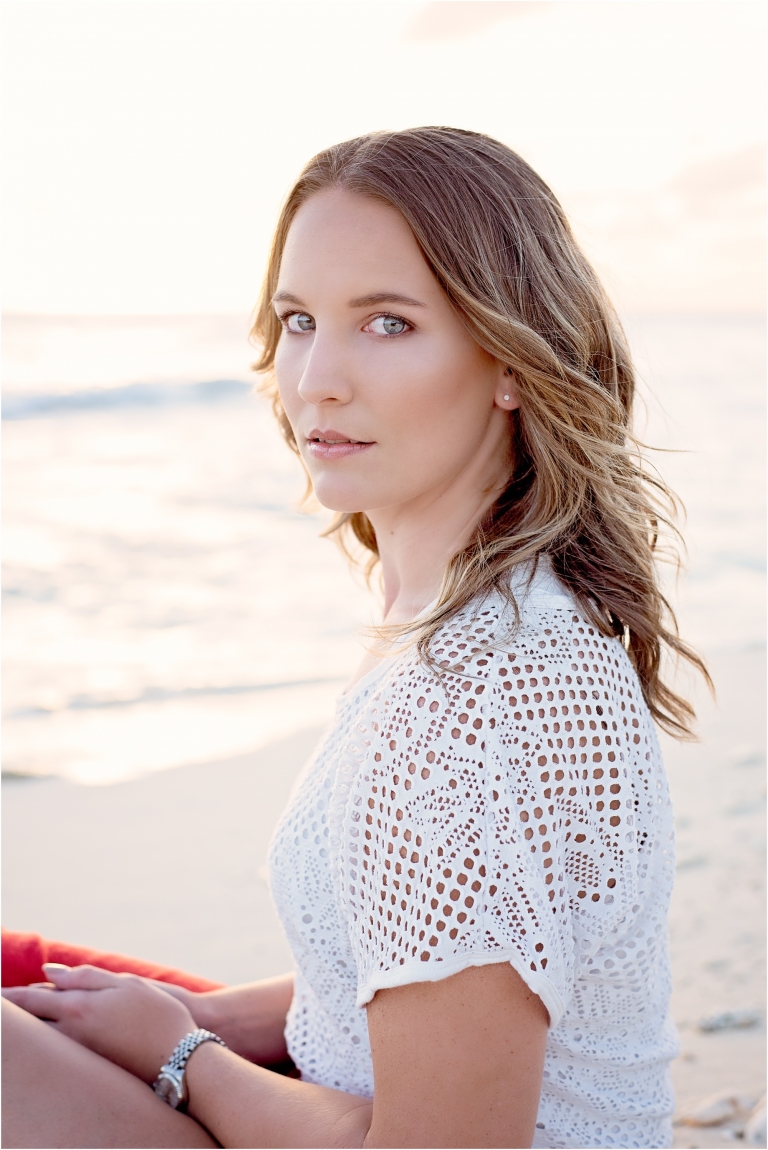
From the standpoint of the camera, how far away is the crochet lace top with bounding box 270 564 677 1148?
1.53m

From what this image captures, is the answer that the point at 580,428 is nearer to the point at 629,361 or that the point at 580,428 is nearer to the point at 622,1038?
the point at 629,361

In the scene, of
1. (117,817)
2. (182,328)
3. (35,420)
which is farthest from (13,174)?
(117,817)

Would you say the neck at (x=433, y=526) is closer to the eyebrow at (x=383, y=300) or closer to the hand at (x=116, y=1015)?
the eyebrow at (x=383, y=300)

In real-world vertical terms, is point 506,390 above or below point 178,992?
above

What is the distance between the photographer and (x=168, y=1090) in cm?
204

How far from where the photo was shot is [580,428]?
6.88 feet

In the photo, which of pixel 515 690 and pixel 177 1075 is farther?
pixel 177 1075

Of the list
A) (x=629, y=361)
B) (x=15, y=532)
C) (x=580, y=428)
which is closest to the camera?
(x=580, y=428)

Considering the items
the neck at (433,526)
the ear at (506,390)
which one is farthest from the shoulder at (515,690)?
the ear at (506,390)

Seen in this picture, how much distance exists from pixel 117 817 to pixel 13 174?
13603mm

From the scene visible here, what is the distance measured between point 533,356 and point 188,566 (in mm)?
7460

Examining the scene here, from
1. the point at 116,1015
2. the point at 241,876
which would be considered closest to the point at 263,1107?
the point at 116,1015

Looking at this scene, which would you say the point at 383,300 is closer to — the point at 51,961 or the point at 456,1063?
the point at 456,1063

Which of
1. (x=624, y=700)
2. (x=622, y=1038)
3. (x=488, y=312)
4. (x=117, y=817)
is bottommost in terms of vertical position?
(x=117, y=817)
